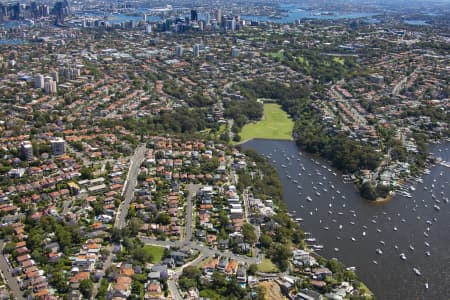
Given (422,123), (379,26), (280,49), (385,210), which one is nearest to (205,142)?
(385,210)

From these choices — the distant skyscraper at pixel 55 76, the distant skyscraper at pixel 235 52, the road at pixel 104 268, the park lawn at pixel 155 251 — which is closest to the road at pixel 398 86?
the distant skyscraper at pixel 235 52

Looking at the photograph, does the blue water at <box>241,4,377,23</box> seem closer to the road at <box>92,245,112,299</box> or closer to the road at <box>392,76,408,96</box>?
the road at <box>392,76,408,96</box>

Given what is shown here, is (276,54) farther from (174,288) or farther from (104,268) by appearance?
(174,288)

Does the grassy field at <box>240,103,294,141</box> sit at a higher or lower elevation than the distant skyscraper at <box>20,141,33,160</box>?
lower

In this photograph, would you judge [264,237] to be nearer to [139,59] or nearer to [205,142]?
[205,142]

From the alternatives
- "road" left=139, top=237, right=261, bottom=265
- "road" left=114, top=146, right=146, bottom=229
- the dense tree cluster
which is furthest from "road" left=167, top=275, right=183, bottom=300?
"road" left=114, top=146, right=146, bottom=229
